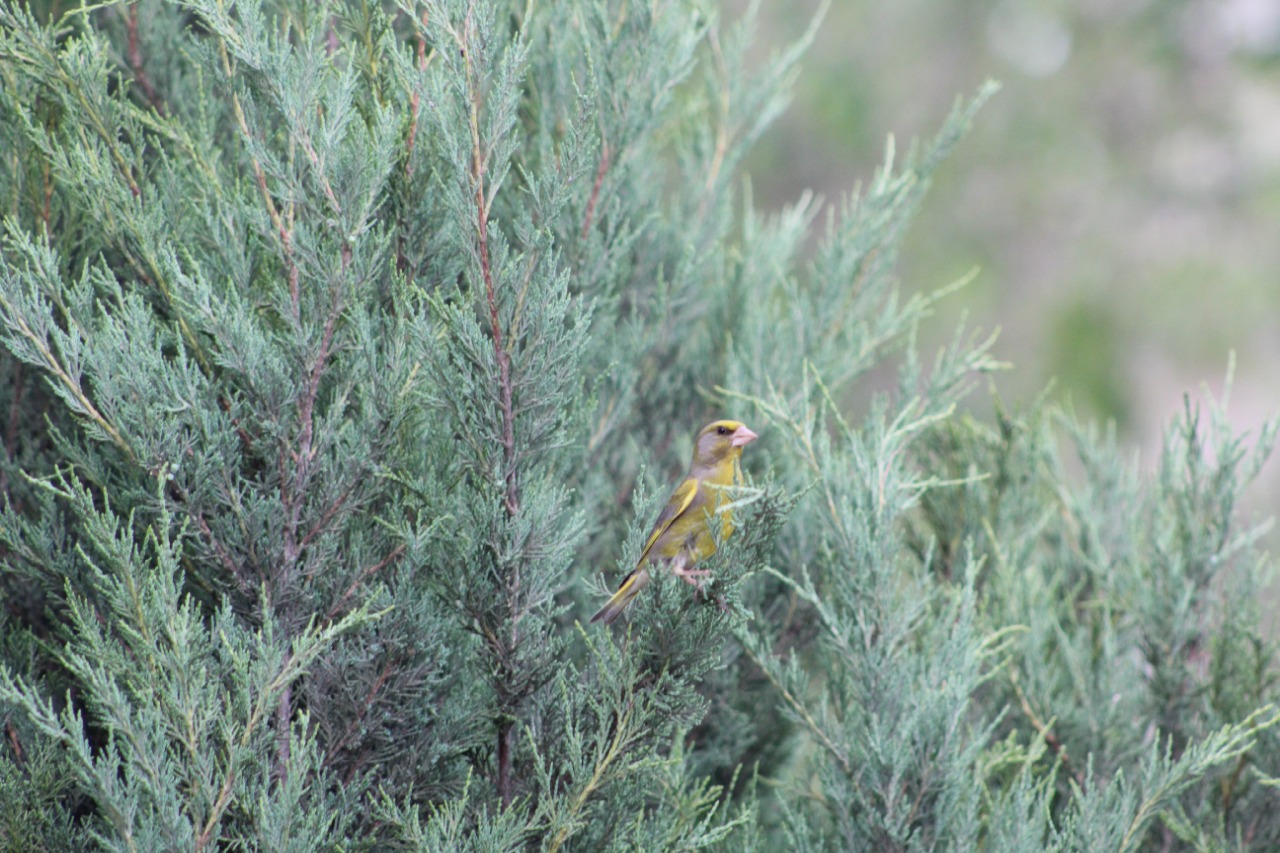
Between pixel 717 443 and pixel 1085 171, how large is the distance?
30.0ft

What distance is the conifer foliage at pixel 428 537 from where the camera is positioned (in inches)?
86.0

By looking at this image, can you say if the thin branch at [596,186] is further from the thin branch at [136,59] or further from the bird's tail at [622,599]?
the thin branch at [136,59]

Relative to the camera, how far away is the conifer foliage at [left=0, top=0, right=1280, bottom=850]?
86.0 inches

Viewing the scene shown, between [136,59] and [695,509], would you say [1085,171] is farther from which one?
[136,59]

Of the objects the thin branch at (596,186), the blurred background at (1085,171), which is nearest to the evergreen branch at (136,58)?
the thin branch at (596,186)

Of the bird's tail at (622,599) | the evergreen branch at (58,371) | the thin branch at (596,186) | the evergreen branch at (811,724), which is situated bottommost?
the evergreen branch at (811,724)

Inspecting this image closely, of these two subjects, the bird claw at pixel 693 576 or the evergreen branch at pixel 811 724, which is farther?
the evergreen branch at pixel 811 724

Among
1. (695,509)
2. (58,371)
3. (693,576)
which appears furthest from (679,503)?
(58,371)

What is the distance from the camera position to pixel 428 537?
2273 mm

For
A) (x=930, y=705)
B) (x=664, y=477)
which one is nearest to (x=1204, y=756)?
(x=930, y=705)

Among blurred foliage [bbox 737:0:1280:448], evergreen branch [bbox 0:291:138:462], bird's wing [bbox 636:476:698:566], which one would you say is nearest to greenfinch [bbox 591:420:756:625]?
bird's wing [bbox 636:476:698:566]

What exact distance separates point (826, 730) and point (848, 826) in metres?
0.24

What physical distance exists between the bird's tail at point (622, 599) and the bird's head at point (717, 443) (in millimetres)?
443

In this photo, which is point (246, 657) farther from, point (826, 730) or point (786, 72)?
point (786, 72)
